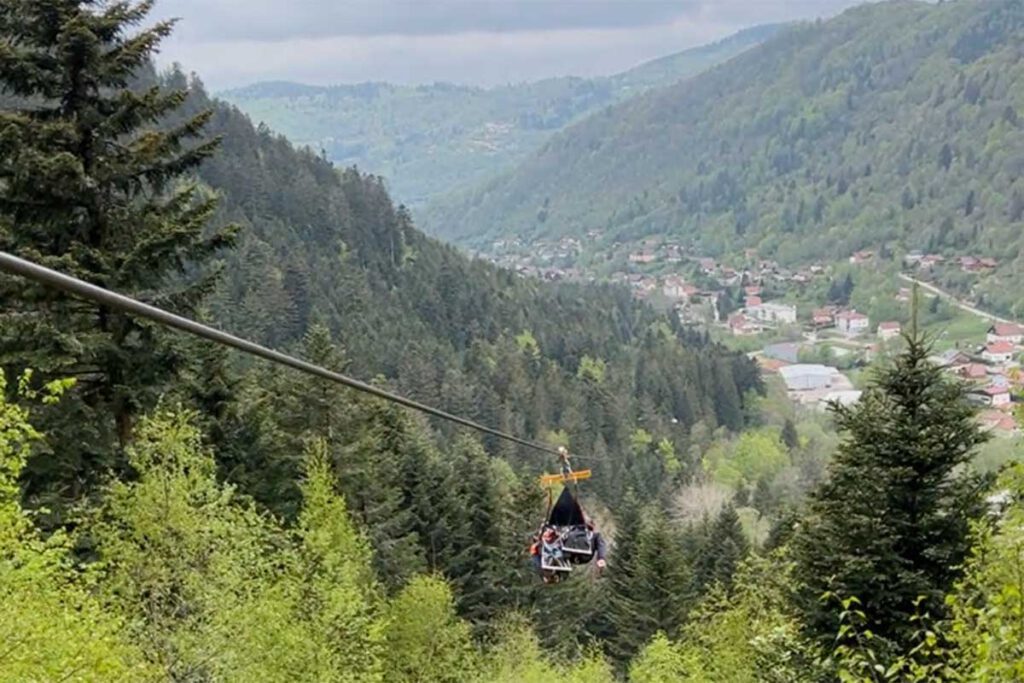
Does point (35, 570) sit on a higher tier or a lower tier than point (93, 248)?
lower

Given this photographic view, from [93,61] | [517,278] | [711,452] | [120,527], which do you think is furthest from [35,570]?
[517,278]

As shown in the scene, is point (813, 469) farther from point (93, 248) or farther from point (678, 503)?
point (93, 248)

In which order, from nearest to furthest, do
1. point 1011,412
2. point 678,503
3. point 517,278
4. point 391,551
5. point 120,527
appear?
point 1011,412, point 120,527, point 391,551, point 678,503, point 517,278

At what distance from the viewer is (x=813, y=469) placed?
93938 millimetres

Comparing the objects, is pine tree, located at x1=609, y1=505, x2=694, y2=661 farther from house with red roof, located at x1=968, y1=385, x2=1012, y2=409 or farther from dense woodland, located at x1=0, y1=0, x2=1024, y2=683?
house with red roof, located at x1=968, y1=385, x2=1012, y2=409

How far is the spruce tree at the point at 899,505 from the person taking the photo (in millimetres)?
13711

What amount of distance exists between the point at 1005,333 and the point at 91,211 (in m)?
189

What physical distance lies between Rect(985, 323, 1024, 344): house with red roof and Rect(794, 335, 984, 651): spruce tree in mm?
164284

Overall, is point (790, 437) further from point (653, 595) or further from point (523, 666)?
point (523, 666)

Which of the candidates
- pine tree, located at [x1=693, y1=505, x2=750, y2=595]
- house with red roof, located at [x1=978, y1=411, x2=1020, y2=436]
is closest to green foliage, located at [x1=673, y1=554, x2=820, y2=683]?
house with red roof, located at [x1=978, y1=411, x2=1020, y2=436]

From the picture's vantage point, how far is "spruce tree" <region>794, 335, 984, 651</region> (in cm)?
1371

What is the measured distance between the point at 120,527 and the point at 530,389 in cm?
9234

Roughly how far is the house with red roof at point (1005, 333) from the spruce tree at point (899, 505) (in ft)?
539

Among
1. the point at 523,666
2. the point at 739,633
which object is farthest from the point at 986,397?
the point at 523,666
